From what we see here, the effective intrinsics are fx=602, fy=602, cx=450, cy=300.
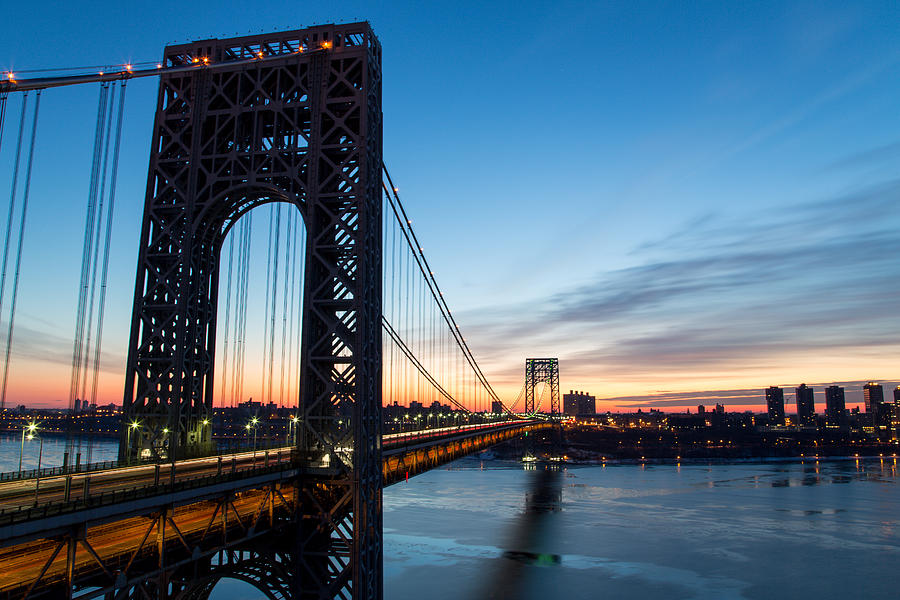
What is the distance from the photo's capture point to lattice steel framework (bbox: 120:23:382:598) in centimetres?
2944

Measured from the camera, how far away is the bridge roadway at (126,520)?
15453 mm

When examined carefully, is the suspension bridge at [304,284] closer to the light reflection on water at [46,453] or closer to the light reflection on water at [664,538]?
the light reflection on water at [46,453]

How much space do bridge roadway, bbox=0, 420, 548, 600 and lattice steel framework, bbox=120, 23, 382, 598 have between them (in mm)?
2853

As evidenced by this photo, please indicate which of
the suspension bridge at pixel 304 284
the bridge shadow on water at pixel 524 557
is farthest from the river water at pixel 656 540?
the suspension bridge at pixel 304 284

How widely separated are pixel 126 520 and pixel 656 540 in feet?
226

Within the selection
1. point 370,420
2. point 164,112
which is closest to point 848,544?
point 370,420

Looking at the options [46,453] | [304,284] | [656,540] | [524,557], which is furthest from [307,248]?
[46,453]

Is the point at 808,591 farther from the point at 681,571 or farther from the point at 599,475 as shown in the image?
the point at 599,475

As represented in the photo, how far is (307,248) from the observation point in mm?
30297

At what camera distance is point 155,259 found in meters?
31.8

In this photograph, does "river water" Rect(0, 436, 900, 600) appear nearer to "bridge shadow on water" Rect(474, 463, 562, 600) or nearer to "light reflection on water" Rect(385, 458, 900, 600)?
"light reflection on water" Rect(385, 458, 900, 600)

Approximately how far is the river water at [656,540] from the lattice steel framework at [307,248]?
1084 inches

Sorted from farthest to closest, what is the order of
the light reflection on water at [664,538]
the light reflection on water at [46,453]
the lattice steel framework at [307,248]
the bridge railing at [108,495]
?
the light reflection on water at [46,453], the light reflection on water at [664,538], the lattice steel framework at [307,248], the bridge railing at [108,495]

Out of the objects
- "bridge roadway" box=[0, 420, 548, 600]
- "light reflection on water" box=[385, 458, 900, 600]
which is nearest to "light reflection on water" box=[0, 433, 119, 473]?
"bridge roadway" box=[0, 420, 548, 600]
